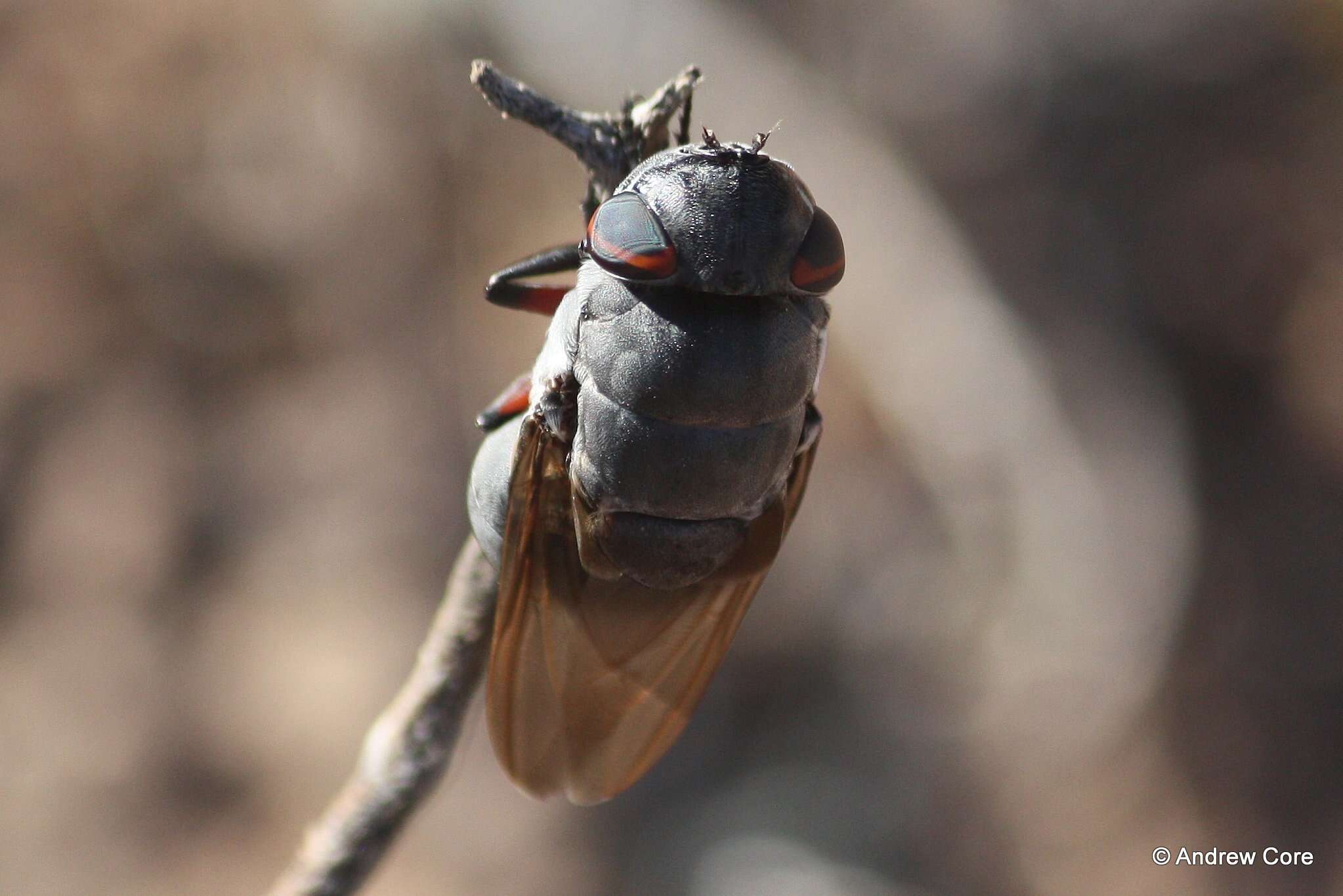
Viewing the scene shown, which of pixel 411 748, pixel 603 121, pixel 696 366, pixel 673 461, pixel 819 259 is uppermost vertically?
pixel 603 121

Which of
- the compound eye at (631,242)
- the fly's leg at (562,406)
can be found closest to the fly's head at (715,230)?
the compound eye at (631,242)

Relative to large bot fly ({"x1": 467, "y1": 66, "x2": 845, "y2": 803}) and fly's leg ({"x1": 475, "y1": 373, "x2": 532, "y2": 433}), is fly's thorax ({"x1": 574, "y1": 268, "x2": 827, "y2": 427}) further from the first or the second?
fly's leg ({"x1": 475, "y1": 373, "x2": 532, "y2": 433})

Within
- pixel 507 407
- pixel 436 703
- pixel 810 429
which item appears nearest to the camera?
pixel 436 703

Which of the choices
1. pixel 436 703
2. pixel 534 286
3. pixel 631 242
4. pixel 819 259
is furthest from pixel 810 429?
pixel 436 703

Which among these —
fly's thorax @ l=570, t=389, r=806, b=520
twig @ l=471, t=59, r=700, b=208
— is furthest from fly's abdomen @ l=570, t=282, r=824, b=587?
twig @ l=471, t=59, r=700, b=208

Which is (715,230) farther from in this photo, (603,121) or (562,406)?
(562,406)

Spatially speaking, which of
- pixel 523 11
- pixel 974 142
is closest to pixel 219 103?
pixel 523 11

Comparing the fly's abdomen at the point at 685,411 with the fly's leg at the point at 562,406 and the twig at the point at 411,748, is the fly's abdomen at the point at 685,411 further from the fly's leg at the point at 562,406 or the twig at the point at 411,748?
the twig at the point at 411,748
